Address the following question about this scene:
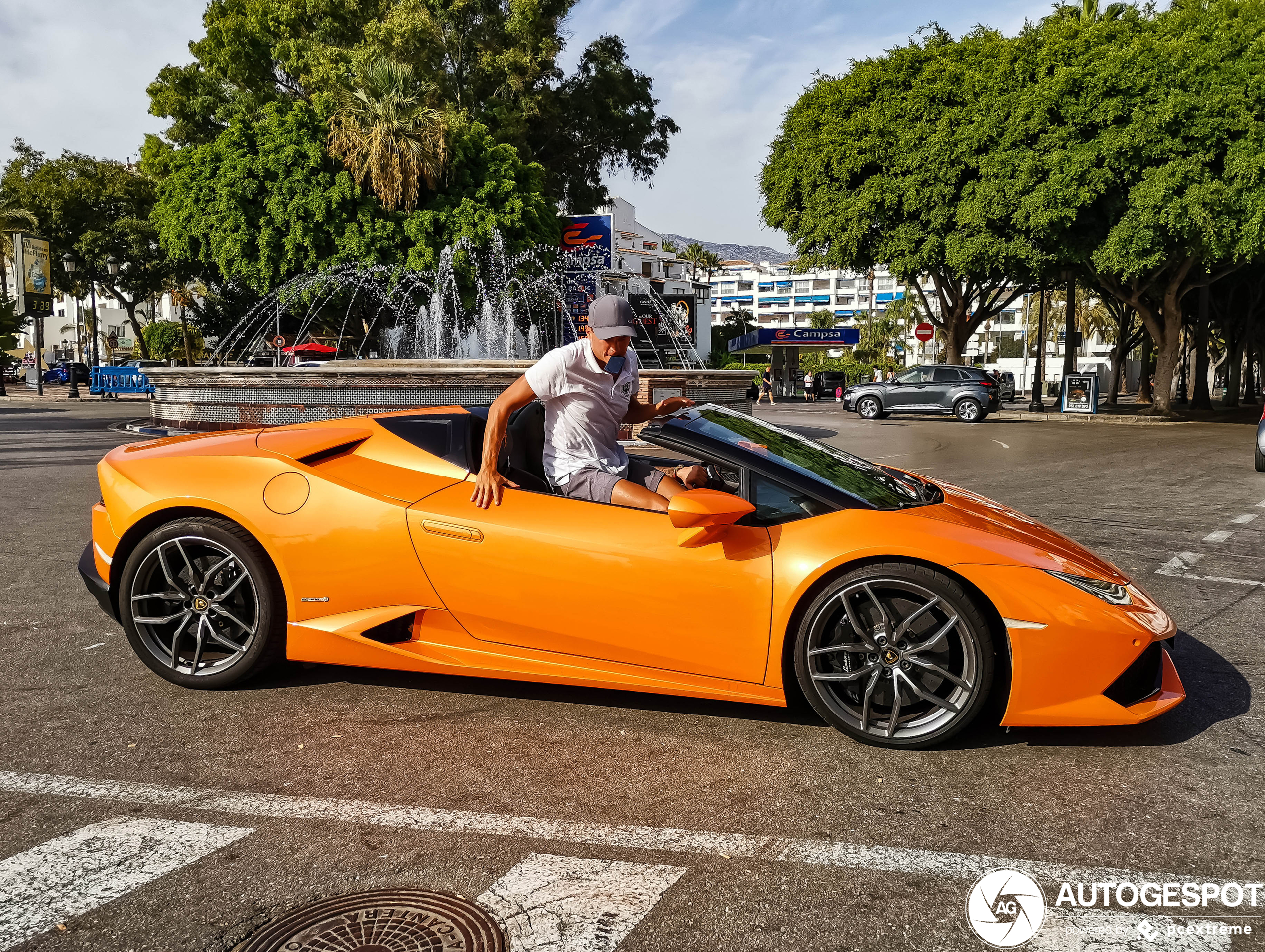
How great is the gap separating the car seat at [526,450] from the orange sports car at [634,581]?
12 mm

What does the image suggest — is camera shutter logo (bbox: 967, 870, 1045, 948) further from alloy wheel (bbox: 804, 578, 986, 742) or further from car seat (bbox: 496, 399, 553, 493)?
car seat (bbox: 496, 399, 553, 493)

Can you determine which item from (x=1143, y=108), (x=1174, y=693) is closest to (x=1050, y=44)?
(x=1143, y=108)

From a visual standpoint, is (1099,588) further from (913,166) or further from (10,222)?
(10,222)

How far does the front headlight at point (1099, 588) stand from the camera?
326cm

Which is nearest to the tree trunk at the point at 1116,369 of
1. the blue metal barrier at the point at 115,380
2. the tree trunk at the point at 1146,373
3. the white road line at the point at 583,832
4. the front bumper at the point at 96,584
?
the tree trunk at the point at 1146,373

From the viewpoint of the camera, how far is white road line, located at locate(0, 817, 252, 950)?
2.32 m

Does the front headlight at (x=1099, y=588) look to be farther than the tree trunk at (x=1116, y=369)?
No

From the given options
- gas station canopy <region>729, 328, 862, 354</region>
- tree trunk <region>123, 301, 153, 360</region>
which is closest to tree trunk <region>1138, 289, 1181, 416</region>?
gas station canopy <region>729, 328, 862, 354</region>

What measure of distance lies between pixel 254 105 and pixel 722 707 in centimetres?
3625

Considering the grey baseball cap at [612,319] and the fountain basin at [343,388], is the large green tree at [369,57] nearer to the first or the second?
the fountain basin at [343,388]

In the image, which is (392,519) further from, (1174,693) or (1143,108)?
(1143,108)

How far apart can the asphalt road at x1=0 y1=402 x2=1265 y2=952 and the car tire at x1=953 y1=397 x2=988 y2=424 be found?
2231cm

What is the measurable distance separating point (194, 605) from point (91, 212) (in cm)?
4879

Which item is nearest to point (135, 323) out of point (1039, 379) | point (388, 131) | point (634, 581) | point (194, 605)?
point (388, 131)
